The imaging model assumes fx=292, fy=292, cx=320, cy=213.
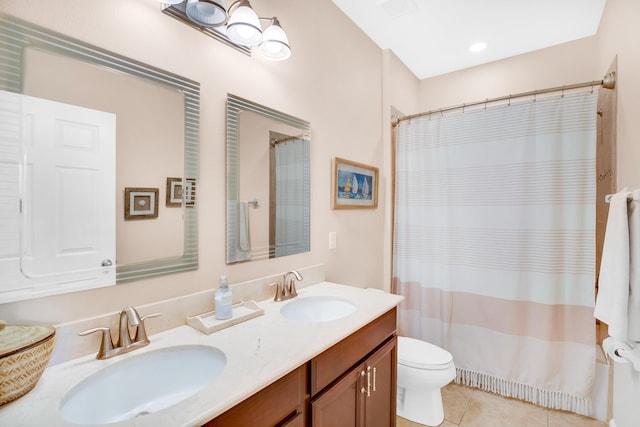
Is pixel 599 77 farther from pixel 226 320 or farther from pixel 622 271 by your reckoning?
pixel 226 320

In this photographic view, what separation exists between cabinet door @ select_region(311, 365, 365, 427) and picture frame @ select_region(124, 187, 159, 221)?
0.86 meters

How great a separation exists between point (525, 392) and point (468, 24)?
8.65 ft

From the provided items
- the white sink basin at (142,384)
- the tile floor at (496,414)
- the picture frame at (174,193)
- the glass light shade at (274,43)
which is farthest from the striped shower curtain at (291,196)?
the tile floor at (496,414)

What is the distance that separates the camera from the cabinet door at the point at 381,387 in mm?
1282

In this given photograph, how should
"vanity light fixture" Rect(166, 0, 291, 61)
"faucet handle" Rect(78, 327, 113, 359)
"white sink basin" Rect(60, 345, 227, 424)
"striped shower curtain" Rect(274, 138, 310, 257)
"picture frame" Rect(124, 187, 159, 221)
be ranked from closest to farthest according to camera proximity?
"white sink basin" Rect(60, 345, 227, 424)
"faucet handle" Rect(78, 327, 113, 359)
"picture frame" Rect(124, 187, 159, 221)
"vanity light fixture" Rect(166, 0, 291, 61)
"striped shower curtain" Rect(274, 138, 310, 257)

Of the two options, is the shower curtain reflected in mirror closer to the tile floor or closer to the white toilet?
the white toilet

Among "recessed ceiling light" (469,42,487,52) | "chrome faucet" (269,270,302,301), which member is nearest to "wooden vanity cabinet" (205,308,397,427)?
"chrome faucet" (269,270,302,301)

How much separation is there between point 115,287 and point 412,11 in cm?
229

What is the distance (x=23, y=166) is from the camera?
779 millimetres

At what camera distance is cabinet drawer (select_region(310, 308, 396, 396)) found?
99 cm

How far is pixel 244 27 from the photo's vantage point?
1173 mm

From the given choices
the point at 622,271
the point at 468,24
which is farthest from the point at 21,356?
the point at 468,24

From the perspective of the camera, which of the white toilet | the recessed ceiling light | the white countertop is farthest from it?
the recessed ceiling light

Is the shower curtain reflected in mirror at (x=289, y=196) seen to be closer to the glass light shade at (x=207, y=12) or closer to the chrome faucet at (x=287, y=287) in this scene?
the chrome faucet at (x=287, y=287)
